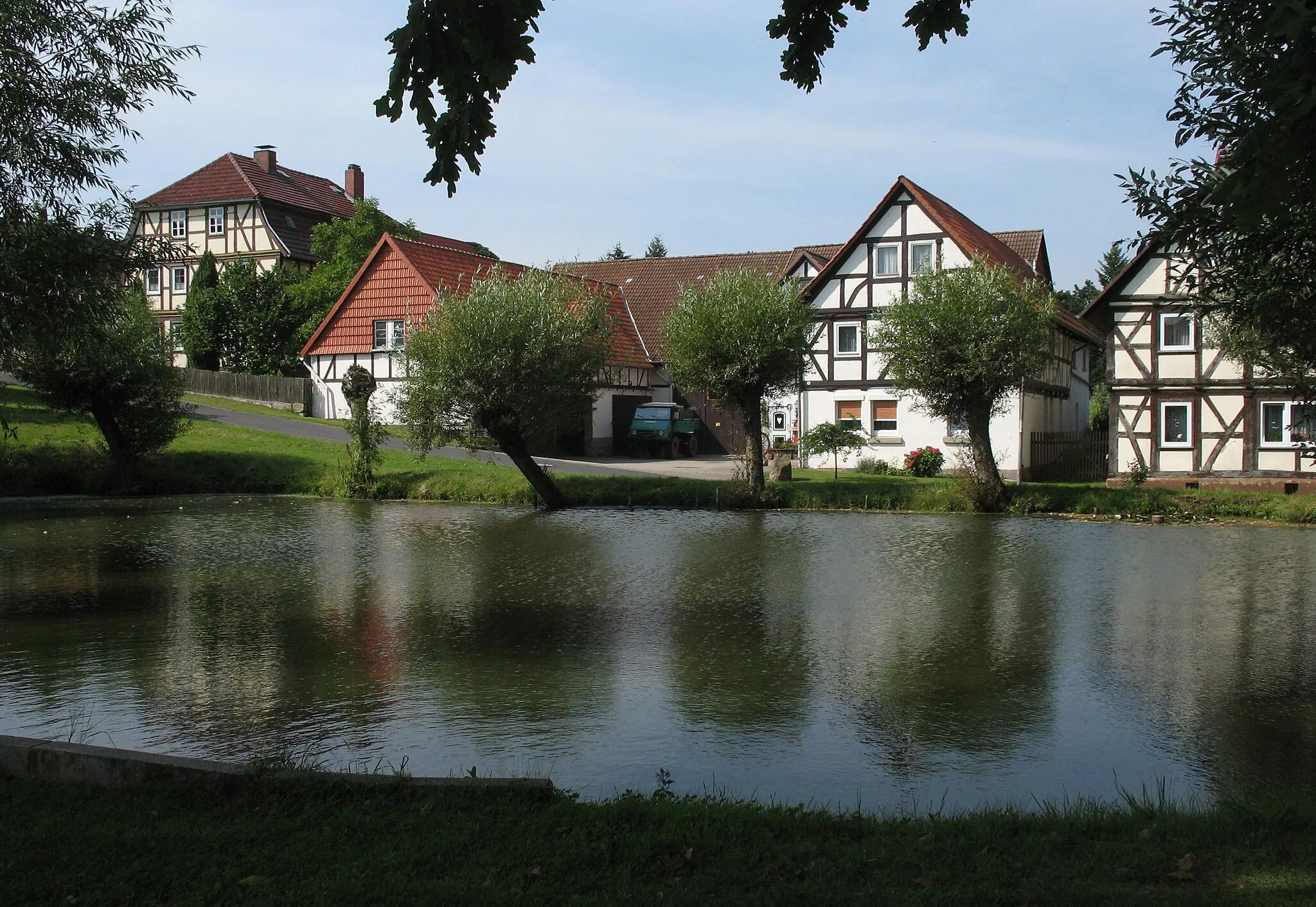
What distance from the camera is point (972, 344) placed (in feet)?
86.4

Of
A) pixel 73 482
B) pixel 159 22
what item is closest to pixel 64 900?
pixel 159 22

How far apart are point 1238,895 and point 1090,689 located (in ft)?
18.3

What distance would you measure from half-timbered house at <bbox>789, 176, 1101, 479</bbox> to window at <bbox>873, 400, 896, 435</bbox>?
0.02m

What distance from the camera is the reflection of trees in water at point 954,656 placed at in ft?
28.3

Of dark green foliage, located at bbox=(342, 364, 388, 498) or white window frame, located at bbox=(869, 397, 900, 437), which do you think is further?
white window frame, located at bbox=(869, 397, 900, 437)

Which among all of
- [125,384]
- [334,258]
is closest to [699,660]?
[125,384]

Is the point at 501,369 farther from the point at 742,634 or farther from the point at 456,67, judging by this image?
the point at 456,67

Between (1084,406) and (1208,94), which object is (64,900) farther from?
(1084,406)

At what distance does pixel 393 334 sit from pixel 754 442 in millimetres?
21129

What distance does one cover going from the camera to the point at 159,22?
55.2 feet

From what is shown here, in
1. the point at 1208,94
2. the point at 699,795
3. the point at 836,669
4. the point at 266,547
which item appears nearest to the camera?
the point at 699,795

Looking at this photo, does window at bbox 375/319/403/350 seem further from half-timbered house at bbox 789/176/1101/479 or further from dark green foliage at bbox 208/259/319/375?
half-timbered house at bbox 789/176/1101/479

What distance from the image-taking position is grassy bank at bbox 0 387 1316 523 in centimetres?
2667

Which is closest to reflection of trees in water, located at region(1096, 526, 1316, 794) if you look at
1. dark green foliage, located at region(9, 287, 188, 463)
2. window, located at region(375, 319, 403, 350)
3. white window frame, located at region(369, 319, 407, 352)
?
dark green foliage, located at region(9, 287, 188, 463)
